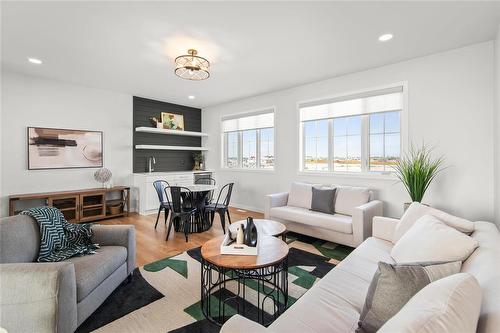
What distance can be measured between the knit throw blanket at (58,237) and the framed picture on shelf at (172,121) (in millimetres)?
4130

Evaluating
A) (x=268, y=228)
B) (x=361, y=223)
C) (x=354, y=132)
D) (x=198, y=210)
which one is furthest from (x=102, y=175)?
(x=354, y=132)

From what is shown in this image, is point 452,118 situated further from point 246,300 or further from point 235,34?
point 246,300

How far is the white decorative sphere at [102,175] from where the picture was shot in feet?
15.7

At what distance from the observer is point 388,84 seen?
3533 mm

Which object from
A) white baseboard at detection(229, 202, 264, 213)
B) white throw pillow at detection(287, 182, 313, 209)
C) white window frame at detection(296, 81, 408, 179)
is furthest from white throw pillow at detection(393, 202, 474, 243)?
white baseboard at detection(229, 202, 264, 213)

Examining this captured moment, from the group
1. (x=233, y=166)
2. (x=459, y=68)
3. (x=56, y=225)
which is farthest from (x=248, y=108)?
(x=56, y=225)

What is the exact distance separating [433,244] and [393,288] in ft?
2.49

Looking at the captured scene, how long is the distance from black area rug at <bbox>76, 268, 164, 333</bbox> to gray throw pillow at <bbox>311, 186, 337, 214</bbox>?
8.27 feet

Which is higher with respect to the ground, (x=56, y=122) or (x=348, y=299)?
(x=56, y=122)

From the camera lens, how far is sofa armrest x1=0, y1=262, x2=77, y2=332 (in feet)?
4.27

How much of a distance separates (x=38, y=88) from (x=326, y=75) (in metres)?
5.19

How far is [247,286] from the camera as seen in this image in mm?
2291

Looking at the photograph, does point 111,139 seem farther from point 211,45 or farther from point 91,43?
point 211,45

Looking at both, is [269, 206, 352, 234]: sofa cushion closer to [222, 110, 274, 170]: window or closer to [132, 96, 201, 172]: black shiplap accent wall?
[222, 110, 274, 170]: window
